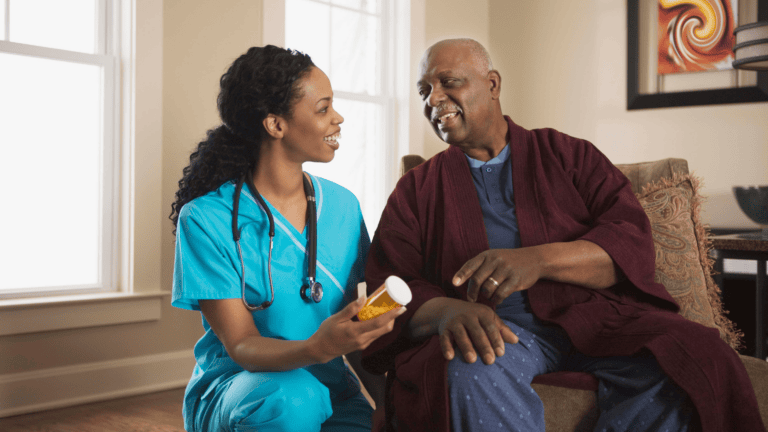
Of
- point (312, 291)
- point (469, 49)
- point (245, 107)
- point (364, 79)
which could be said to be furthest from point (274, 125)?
point (364, 79)

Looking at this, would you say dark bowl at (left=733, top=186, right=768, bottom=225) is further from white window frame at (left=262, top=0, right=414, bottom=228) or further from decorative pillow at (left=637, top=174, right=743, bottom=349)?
white window frame at (left=262, top=0, right=414, bottom=228)

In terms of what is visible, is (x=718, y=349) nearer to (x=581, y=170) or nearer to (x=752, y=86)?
(x=581, y=170)

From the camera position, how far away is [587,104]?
159 inches

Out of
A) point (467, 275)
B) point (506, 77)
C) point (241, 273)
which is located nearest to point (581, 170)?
point (467, 275)

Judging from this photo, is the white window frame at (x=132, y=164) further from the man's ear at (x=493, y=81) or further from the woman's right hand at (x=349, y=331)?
the woman's right hand at (x=349, y=331)

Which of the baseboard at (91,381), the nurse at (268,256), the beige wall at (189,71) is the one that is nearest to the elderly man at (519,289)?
the nurse at (268,256)

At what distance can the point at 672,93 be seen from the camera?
3.71 metres

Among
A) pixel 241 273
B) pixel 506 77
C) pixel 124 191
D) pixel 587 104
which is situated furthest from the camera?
pixel 506 77

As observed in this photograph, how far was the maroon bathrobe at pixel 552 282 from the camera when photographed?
1166 mm

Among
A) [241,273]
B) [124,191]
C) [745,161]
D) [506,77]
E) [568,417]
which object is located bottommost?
[568,417]

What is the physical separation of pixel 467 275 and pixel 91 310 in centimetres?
198

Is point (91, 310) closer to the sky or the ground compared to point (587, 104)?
closer to the ground

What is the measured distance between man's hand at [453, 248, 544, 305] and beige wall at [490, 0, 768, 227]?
2.76m

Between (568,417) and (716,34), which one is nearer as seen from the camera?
(568,417)
